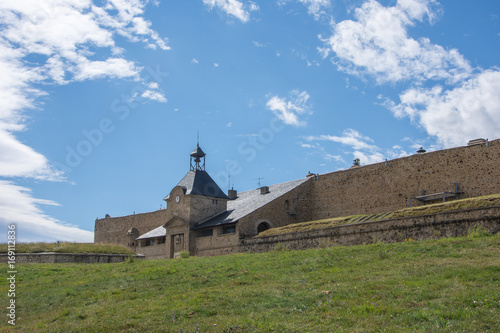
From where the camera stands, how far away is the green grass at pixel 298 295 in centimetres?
961

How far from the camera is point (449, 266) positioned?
12609 millimetres

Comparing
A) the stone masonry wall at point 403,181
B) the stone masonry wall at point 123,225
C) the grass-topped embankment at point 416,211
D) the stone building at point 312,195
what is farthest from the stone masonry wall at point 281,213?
the stone masonry wall at point 123,225

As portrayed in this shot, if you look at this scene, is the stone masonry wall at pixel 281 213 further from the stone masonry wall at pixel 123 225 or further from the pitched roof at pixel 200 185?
the stone masonry wall at pixel 123 225

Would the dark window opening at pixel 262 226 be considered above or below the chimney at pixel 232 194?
below

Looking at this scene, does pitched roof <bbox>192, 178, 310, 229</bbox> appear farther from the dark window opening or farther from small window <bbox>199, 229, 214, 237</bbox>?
the dark window opening

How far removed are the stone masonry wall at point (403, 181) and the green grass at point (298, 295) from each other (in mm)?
10255

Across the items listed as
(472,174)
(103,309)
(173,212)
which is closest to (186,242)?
(173,212)

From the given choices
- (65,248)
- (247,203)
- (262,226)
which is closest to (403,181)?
(262,226)

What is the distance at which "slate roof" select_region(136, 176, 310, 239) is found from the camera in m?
32.7

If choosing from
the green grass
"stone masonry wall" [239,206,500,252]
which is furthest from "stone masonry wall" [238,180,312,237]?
the green grass

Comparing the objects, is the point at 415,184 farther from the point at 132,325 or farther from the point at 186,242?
the point at 132,325

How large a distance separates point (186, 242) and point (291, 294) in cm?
2320

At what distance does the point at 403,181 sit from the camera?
29344 millimetres

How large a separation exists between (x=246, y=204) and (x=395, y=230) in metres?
15.4
